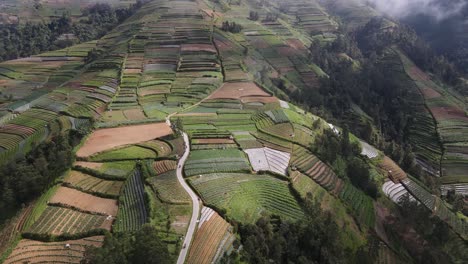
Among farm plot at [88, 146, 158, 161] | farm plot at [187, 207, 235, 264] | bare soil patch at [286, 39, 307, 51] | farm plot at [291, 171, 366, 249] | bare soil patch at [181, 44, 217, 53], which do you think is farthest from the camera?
bare soil patch at [286, 39, 307, 51]

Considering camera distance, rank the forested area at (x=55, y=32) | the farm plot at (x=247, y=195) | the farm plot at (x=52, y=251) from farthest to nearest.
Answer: the forested area at (x=55, y=32)
the farm plot at (x=247, y=195)
the farm plot at (x=52, y=251)

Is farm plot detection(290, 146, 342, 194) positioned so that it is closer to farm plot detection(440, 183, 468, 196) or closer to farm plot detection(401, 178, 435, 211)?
farm plot detection(401, 178, 435, 211)

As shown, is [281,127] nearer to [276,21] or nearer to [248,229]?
[248,229]

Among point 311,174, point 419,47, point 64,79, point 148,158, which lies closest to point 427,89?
point 419,47

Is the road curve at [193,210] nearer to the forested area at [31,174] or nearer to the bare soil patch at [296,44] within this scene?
the forested area at [31,174]

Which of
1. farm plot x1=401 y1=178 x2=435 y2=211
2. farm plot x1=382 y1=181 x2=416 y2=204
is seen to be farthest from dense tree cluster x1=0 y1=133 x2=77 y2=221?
farm plot x1=401 y1=178 x2=435 y2=211

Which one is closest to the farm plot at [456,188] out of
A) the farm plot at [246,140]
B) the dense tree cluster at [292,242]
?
the farm plot at [246,140]
